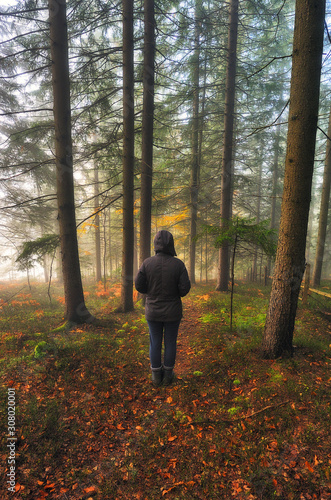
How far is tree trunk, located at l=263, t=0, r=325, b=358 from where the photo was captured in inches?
150

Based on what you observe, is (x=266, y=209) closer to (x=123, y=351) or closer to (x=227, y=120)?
(x=227, y=120)

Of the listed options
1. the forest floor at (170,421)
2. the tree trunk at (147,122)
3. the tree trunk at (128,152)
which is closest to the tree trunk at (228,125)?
the tree trunk at (147,122)

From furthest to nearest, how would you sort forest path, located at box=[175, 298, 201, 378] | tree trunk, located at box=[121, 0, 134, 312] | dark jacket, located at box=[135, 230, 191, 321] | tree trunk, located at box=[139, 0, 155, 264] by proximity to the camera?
tree trunk, located at box=[139, 0, 155, 264] → tree trunk, located at box=[121, 0, 134, 312] → forest path, located at box=[175, 298, 201, 378] → dark jacket, located at box=[135, 230, 191, 321]

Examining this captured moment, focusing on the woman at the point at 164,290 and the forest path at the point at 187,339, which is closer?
the woman at the point at 164,290

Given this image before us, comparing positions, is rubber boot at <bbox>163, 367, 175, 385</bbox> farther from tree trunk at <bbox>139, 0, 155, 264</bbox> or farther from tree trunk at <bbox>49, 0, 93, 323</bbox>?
tree trunk at <bbox>139, 0, 155, 264</bbox>

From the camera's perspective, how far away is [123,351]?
6.02 m

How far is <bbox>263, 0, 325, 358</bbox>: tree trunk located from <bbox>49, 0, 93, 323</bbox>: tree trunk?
5805 mm

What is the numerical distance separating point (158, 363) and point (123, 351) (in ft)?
5.96

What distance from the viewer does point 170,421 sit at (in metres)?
3.64

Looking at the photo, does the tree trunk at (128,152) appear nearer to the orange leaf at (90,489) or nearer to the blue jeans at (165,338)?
the blue jeans at (165,338)

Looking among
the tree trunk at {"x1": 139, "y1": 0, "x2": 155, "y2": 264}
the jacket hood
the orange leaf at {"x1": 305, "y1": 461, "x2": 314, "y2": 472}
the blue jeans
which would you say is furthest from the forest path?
the tree trunk at {"x1": 139, "y1": 0, "x2": 155, "y2": 264}

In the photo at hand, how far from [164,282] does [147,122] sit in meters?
7.43

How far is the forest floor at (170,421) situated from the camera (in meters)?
2.64

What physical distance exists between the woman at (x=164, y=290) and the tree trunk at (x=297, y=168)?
1877 millimetres
